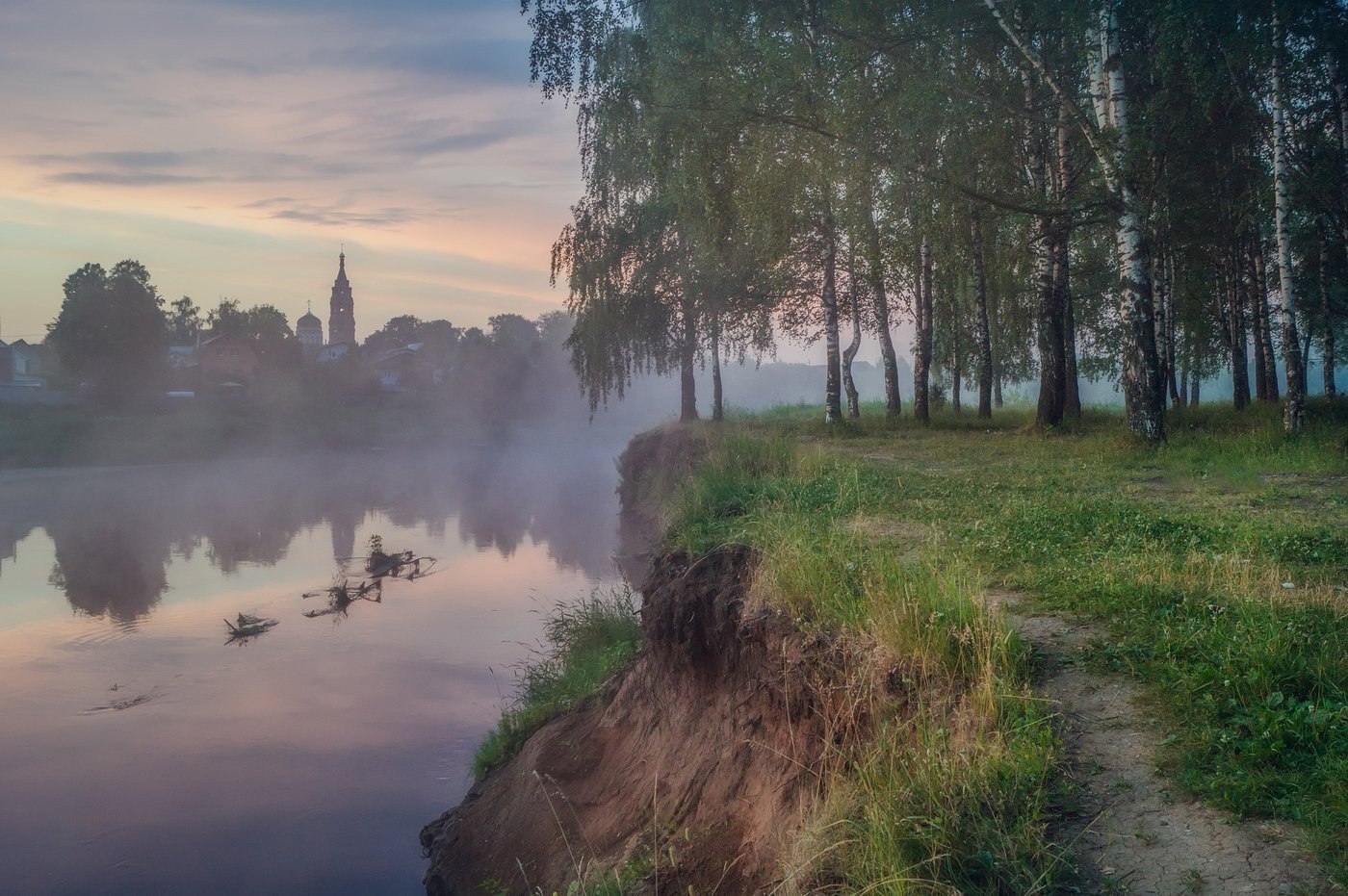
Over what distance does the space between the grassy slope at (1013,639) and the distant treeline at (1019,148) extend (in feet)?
21.9

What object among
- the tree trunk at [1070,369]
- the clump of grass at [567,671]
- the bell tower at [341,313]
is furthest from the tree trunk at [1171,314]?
the bell tower at [341,313]

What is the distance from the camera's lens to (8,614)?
21.1 meters

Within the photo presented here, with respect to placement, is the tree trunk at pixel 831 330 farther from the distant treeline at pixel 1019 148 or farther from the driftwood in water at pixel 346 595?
the driftwood in water at pixel 346 595

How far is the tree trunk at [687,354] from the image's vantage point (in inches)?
1244

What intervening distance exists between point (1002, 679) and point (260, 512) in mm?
37130

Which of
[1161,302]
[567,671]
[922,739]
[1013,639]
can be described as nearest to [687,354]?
[1161,302]

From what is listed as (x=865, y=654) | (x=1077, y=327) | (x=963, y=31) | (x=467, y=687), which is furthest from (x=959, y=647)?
(x=1077, y=327)

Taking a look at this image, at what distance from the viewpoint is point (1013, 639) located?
16.7ft

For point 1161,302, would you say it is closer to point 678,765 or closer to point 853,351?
point 853,351

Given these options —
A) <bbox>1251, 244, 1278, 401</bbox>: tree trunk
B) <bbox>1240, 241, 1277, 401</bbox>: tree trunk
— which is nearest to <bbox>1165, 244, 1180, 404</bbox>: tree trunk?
<bbox>1240, 241, 1277, 401</bbox>: tree trunk

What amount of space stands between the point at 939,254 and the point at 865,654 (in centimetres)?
1457

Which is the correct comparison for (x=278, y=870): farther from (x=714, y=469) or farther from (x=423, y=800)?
(x=714, y=469)

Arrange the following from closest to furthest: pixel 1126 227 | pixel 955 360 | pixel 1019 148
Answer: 1. pixel 1126 227
2. pixel 1019 148
3. pixel 955 360

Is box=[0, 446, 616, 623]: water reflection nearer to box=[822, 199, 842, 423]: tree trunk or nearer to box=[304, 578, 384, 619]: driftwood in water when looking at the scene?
box=[304, 578, 384, 619]: driftwood in water
